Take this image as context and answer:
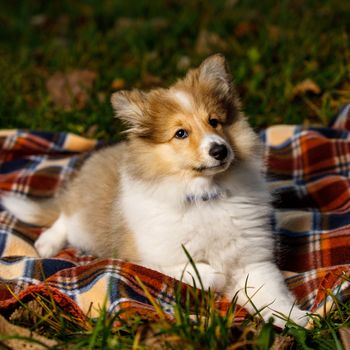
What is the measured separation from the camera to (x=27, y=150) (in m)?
5.39

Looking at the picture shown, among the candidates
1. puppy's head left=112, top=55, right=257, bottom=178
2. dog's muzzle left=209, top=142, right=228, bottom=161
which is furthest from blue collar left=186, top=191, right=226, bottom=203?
dog's muzzle left=209, top=142, right=228, bottom=161

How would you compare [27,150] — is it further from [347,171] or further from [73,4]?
[73,4]

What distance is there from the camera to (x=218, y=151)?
3.22 meters

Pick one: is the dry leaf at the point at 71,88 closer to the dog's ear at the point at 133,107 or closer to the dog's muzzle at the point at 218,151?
the dog's ear at the point at 133,107

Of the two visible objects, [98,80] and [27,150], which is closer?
[27,150]

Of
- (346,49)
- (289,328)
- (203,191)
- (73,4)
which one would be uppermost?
(73,4)

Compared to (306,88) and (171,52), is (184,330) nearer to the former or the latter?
(306,88)

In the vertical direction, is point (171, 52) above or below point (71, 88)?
above

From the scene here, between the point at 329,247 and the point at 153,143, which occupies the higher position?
the point at 153,143

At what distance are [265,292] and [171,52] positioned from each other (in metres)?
3.97

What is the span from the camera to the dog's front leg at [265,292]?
3.20m

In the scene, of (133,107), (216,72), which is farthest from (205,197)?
(216,72)

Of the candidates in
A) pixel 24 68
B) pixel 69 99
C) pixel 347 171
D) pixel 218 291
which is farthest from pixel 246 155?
pixel 24 68

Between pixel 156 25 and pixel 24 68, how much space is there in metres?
1.66
